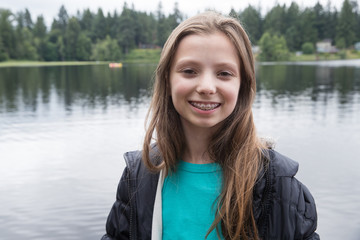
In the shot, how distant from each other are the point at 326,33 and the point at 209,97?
151416 millimetres

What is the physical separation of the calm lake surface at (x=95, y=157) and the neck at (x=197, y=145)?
674 centimetres

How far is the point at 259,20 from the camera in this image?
15050 cm

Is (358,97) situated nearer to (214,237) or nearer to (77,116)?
(77,116)

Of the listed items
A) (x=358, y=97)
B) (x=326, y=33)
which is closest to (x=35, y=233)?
(x=358, y=97)

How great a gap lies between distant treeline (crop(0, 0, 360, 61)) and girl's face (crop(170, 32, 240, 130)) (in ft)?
404

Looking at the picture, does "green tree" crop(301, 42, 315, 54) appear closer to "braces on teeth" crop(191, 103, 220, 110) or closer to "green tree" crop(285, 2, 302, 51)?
"green tree" crop(285, 2, 302, 51)

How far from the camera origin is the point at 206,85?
6.33ft

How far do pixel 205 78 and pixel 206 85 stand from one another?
0.04 metres

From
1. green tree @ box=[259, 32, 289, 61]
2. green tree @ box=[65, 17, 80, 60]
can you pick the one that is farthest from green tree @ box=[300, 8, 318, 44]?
green tree @ box=[65, 17, 80, 60]

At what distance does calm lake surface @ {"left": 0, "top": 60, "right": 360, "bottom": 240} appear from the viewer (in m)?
8.95

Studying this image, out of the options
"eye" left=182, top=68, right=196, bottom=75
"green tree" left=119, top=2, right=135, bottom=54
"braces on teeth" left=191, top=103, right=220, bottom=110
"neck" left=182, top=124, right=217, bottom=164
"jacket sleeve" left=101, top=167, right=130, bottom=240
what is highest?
"green tree" left=119, top=2, right=135, bottom=54

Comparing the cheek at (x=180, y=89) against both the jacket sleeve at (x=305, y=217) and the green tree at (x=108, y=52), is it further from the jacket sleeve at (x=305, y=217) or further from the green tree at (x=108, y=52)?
the green tree at (x=108, y=52)

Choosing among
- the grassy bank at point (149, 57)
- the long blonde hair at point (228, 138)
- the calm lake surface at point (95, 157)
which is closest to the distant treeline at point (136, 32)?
the grassy bank at point (149, 57)

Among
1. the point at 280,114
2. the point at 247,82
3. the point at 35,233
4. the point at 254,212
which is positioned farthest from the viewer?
the point at 280,114
